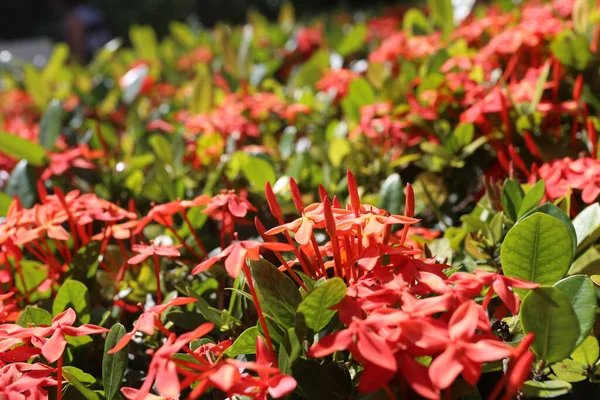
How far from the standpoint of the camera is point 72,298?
1.33 metres

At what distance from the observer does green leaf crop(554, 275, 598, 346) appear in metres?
0.97

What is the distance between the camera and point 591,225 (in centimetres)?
128

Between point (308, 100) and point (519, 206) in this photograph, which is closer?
point (519, 206)

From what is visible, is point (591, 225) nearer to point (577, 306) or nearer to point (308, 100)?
point (577, 306)

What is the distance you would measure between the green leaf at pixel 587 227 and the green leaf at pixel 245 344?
0.66 m

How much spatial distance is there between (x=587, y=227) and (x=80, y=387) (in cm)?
97

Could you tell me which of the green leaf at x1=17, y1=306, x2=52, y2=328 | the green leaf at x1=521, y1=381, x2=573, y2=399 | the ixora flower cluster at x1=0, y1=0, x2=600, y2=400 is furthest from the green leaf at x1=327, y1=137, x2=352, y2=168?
the green leaf at x1=521, y1=381, x2=573, y2=399

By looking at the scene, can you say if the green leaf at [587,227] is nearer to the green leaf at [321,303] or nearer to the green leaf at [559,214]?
the green leaf at [559,214]

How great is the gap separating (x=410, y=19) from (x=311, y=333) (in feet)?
8.84

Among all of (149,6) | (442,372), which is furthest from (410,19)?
(149,6)

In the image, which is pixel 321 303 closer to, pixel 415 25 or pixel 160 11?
pixel 415 25

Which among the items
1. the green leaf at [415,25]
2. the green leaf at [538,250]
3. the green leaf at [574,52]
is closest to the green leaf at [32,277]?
the green leaf at [538,250]

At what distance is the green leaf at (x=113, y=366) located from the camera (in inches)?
42.8

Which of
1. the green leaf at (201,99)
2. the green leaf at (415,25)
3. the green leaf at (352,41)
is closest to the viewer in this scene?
the green leaf at (201,99)
